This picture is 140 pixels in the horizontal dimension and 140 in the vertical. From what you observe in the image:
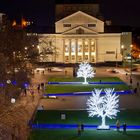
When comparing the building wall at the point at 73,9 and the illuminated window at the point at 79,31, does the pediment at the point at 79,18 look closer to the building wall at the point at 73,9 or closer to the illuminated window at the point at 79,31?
the illuminated window at the point at 79,31

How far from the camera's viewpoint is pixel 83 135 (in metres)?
26.5

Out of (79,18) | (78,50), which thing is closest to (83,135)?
(79,18)

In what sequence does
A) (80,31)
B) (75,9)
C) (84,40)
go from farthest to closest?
1. (75,9)
2. (84,40)
3. (80,31)

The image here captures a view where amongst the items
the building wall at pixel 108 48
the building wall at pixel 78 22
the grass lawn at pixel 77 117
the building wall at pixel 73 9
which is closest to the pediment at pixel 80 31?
the building wall at pixel 78 22

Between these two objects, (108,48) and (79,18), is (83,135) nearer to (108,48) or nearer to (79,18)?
(79,18)

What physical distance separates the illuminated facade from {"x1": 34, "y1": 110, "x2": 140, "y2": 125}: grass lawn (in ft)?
206

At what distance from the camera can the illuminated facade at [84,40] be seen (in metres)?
98.4

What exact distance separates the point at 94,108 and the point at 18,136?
1508cm

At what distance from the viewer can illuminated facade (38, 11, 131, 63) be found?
98.4 m

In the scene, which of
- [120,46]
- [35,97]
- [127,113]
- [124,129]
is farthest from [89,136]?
[120,46]

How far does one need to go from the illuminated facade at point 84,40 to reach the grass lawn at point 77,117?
62.8 m

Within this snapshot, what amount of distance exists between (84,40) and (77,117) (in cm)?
6819

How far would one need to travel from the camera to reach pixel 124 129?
2744cm

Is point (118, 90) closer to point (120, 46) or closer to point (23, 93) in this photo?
point (23, 93)
